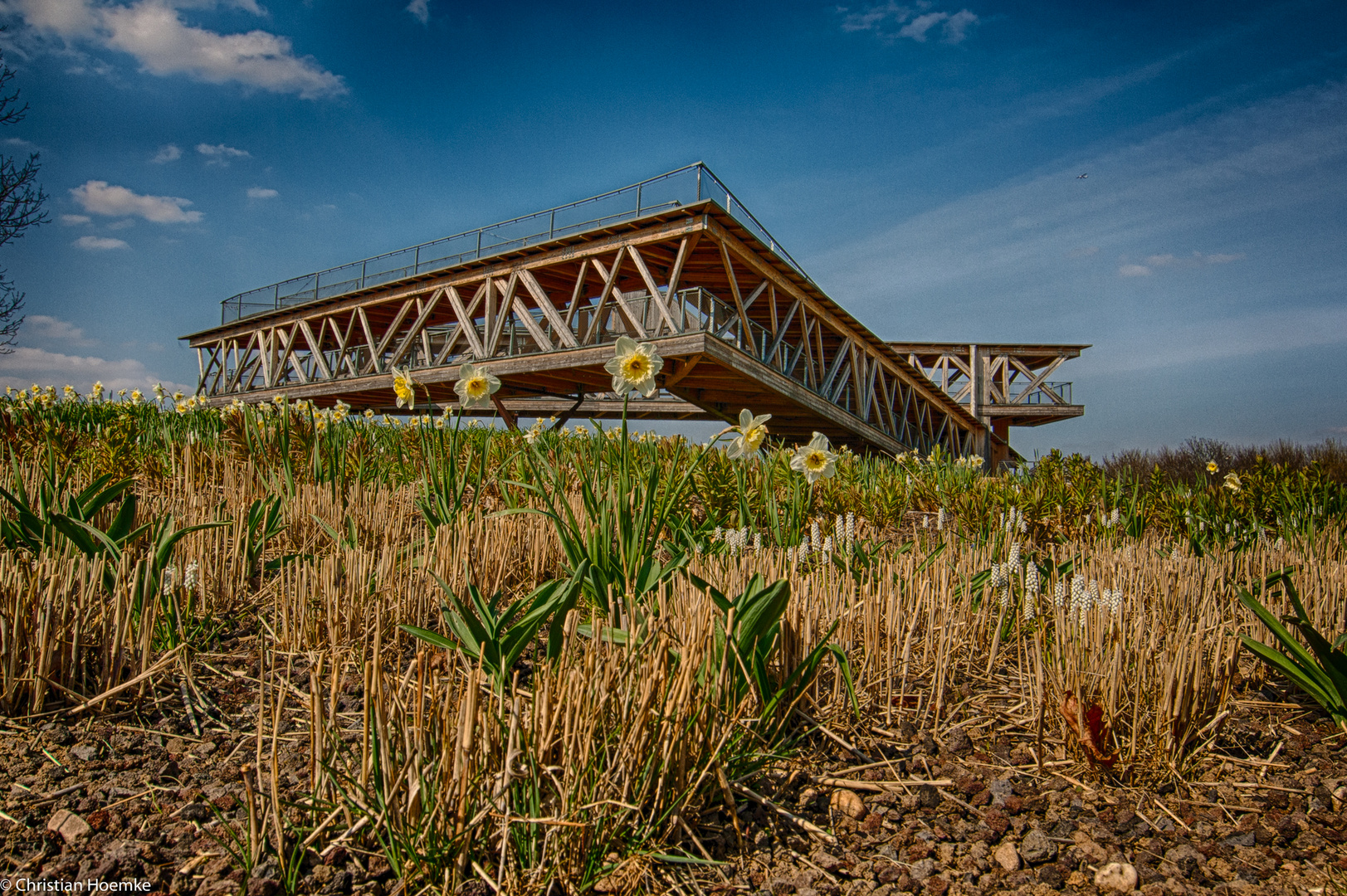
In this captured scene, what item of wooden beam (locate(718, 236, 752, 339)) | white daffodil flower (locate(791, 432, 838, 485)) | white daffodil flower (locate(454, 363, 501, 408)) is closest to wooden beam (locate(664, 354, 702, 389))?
wooden beam (locate(718, 236, 752, 339))

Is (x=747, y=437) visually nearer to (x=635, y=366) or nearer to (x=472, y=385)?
(x=635, y=366)

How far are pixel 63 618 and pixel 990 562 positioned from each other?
129 inches

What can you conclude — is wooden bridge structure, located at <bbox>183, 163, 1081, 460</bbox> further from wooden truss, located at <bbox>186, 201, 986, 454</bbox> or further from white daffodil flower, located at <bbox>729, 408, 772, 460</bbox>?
white daffodil flower, located at <bbox>729, 408, 772, 460</bbox>

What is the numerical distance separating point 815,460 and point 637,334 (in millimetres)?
13995

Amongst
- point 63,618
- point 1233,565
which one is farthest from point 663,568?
point 1233,565

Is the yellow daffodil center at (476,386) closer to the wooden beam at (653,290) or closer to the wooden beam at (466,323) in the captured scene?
the wooden beam at (653,290)

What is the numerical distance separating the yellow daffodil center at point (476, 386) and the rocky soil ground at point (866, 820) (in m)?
1.54

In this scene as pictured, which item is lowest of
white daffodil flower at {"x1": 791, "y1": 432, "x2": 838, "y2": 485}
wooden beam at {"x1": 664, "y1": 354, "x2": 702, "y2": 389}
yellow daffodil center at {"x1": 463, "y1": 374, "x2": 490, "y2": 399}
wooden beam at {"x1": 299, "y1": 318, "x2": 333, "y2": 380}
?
white daffodil flower at {"x1": 791, "y1": 432, "x2": 838, "y2": 485}

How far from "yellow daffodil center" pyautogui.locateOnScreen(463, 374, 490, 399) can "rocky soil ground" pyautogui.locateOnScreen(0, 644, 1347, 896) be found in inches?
60.8

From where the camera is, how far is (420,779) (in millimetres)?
1282

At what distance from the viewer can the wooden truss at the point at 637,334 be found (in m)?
15.6

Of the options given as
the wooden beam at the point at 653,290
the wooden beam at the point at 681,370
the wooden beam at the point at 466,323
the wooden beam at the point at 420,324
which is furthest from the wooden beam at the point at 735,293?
the wooden beam at the point at 420,324

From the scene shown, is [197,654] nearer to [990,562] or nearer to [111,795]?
[111,795]

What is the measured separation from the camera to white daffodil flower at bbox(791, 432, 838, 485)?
2.86m
